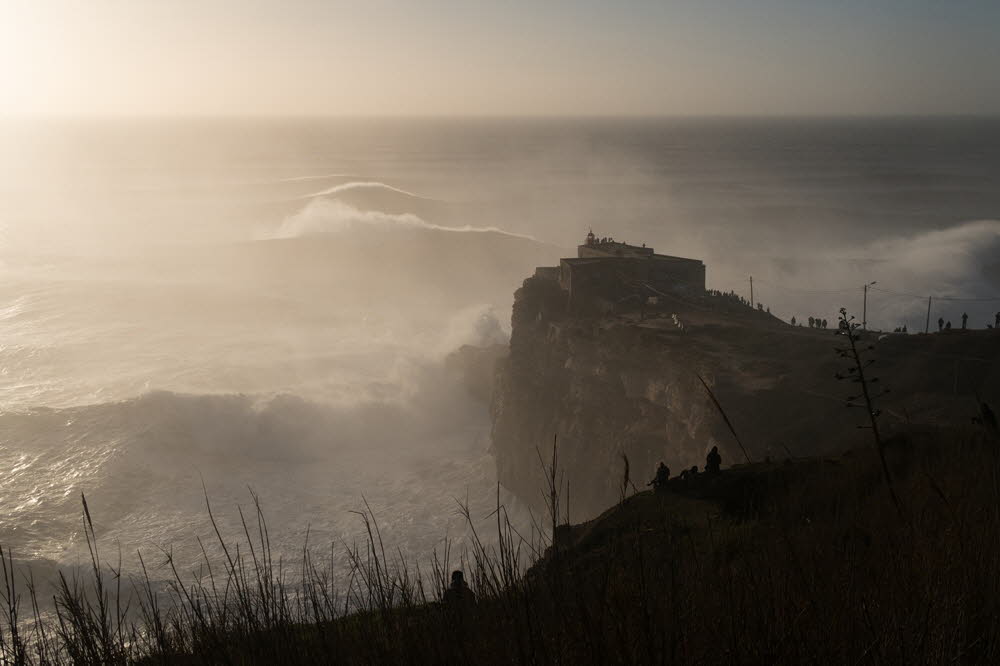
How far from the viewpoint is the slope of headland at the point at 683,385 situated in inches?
697

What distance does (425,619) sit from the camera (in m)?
2.51

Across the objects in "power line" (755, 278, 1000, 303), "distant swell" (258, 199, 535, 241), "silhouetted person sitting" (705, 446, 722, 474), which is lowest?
"power line" (755, 278, 1000, 303)

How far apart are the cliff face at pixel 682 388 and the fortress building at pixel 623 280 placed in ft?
2.40

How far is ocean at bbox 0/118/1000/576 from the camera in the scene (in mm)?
23922

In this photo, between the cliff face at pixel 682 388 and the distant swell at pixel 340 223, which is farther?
the distant swell at pixel 340 223

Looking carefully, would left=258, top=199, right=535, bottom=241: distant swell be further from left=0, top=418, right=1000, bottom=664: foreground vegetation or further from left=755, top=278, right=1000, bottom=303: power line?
left=0, top=418, right=1000, bottom=664: foreground vegetation

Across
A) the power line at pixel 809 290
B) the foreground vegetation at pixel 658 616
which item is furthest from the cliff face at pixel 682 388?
the power line at pixel 809 290

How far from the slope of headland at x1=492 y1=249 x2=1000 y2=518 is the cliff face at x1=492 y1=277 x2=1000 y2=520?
0.04 m

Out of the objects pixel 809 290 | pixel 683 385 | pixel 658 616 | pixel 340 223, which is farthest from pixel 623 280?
pixel 340 223

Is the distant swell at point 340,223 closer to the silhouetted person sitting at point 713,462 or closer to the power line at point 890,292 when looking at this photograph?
the power line at point 890,292

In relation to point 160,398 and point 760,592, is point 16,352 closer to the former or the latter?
point 160,398

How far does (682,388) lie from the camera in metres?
20.4

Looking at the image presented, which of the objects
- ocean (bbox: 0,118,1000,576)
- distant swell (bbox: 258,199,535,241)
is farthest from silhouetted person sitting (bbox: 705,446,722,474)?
distant swell (bbox: 258,199,535,241)

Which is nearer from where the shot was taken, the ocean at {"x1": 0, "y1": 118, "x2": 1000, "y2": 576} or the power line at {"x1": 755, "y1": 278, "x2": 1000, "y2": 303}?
the ocean at {"x1": 0, "y1": 118, "x2": 1000, "y2": 576}
